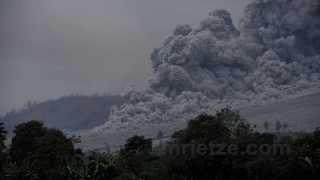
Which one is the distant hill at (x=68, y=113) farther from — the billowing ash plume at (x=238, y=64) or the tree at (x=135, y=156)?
the tree at (x=135, y=156)

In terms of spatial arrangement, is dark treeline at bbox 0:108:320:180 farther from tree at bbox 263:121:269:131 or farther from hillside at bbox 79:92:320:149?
hillside at bbox 79:92:320:149

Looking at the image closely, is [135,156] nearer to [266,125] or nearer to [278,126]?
[278,126]

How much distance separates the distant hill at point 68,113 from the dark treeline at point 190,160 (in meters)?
55.7

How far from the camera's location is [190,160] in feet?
116

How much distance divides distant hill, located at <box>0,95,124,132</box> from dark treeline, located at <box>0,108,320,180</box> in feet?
183

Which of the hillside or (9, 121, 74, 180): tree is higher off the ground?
the hillside

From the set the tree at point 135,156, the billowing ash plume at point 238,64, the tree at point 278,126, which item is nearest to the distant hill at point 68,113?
the billowing ash plume at point 238,64

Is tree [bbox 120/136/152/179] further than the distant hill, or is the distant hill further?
the distant hill

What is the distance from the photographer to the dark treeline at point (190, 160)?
105 feet

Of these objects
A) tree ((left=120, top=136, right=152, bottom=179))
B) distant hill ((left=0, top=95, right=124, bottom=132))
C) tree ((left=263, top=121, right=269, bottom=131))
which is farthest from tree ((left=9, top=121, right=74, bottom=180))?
distant hill ((left=0, top=95, right=124, bottom=132))

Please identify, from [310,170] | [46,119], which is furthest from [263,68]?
[310,170]

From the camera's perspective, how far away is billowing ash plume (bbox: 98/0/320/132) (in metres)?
87.2

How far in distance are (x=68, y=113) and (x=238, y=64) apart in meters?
30.0

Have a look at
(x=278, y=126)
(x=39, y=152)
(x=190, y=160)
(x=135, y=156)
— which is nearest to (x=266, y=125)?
(x=278, y=126)
